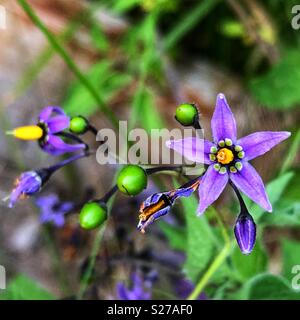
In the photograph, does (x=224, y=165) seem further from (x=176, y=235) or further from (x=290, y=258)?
(x=290, y=258)

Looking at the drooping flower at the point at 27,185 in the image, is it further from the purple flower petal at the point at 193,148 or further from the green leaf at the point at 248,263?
the green leaf at the point at 248,263

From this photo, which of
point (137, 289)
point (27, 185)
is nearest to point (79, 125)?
point (27, 185)

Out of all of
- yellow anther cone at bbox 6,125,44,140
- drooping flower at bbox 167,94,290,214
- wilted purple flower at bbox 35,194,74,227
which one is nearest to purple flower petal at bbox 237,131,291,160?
→ drooping flower at bbox 167,94,290,214

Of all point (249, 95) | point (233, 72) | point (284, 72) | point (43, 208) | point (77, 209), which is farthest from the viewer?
point (233, 72)

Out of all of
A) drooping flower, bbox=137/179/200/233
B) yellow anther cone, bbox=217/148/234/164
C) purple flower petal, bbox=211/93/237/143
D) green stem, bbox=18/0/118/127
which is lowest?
drooping flower, bbox=137/179/200/233

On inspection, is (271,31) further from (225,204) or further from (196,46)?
(225,204)

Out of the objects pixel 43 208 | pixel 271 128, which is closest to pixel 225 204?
pixel 271 128

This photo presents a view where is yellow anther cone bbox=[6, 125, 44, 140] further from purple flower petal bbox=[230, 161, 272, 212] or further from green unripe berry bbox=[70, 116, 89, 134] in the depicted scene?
purple flower petal bbox=[230, 161, 272, 212]
